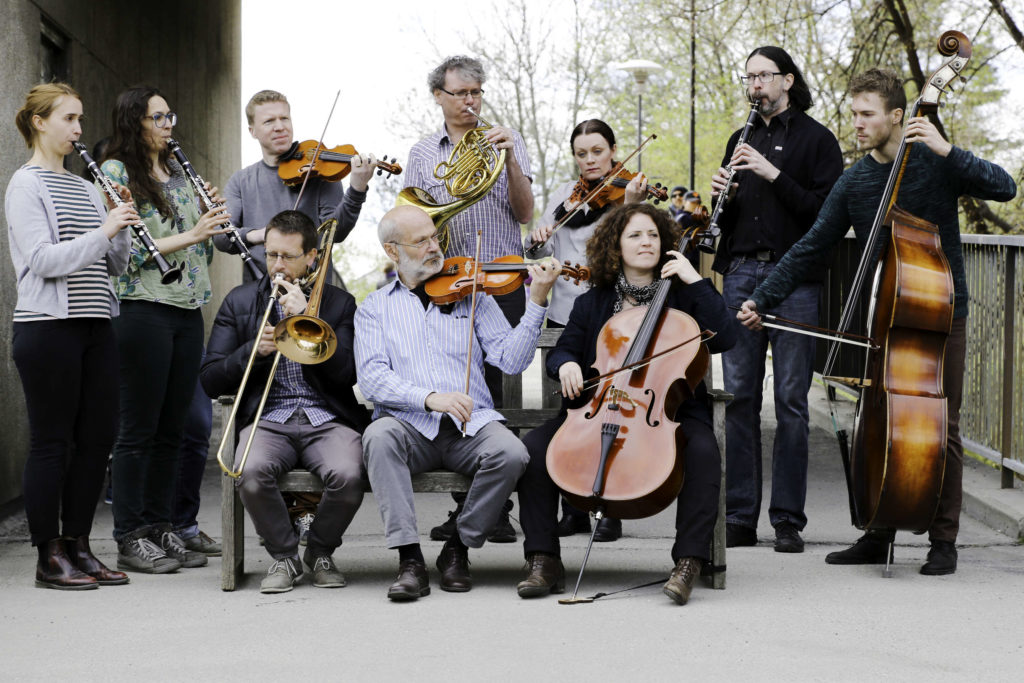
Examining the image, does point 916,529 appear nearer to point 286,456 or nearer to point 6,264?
point 286,456


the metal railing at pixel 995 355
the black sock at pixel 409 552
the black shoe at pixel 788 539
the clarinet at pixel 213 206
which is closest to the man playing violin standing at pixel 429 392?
the black sock at pixel 409 552

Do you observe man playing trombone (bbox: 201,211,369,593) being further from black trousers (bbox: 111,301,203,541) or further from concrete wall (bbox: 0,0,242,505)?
concrete wall (bbox: 0,0,242,505)

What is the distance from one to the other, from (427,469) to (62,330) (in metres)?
1.39

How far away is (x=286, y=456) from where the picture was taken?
15.7ft

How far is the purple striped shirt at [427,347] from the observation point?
484 cm

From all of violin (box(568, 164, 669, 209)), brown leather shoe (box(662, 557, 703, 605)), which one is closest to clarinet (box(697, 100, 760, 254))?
violin (box(568, 164, 669, 209))

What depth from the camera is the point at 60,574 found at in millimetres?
4766

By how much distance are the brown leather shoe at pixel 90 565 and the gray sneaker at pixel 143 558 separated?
6.2 inches

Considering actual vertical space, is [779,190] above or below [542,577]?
above

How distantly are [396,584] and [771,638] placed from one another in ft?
4.21

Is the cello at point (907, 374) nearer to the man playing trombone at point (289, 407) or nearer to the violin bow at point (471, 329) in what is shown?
the violin bow at point (471, 329)

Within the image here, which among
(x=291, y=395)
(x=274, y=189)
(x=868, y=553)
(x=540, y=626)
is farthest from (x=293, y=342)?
(x=868, y=553)

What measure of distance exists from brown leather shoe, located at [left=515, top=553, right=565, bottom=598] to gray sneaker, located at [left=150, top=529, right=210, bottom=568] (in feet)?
4.53

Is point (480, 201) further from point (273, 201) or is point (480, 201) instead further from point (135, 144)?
point (135, 144)
